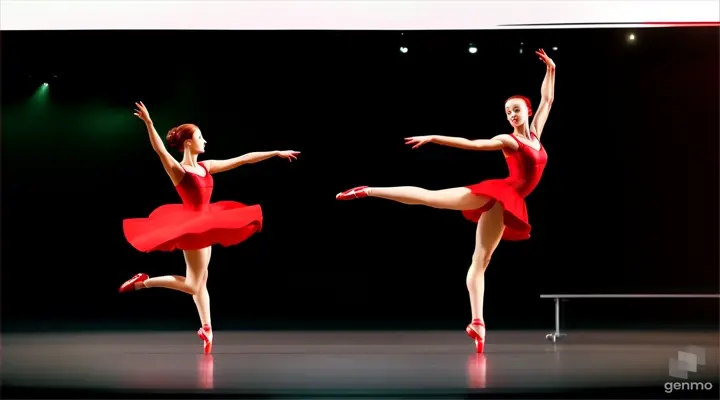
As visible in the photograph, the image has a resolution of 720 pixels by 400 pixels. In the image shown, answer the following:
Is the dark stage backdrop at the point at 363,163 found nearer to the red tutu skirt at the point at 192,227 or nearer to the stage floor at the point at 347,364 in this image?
the stage floor at the point at 347,364

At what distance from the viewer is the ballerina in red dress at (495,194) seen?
486 cm

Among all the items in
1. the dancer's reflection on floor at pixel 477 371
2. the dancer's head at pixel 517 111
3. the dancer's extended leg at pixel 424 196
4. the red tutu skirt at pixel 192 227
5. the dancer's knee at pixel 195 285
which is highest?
the dancer's head at pixel 517 111

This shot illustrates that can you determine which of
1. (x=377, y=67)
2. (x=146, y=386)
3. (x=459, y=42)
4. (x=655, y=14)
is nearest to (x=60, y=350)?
(x=146, y=386)

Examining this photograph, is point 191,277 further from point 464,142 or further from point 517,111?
point 517,111

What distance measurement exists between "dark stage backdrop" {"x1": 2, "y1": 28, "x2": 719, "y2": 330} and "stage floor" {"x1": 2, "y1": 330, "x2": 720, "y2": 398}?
31.4 inches

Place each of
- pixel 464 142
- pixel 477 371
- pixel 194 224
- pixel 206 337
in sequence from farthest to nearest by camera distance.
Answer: pixel 206 337 → pixel 194 224 → pixel 464 142 → pixel 477 371

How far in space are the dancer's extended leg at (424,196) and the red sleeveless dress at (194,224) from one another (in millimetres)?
595

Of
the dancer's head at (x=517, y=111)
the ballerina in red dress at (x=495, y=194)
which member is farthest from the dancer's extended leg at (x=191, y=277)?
the dancer's head at (x=517, y=111)

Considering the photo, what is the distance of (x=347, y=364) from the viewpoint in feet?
14.8

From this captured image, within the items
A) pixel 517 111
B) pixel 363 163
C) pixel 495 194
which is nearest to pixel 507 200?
pixel 495 194

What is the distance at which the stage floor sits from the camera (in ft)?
12.2

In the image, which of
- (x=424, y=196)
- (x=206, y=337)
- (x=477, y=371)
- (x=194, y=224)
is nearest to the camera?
(x=477, y=371)

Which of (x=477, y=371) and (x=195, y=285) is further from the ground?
(x=195, y=285)

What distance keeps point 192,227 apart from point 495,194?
5.15 ft
